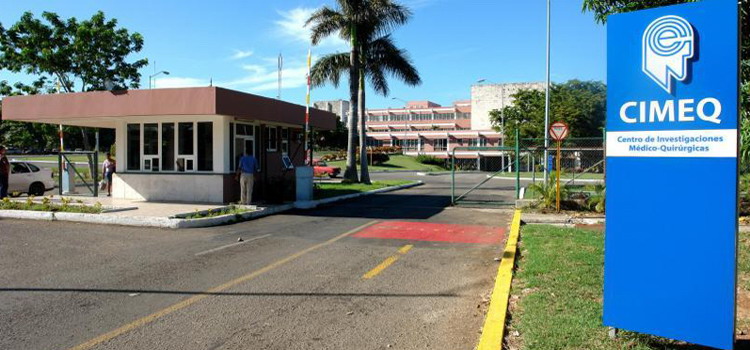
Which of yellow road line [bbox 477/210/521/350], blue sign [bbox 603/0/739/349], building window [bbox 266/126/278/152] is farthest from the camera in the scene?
building window [bbox 266/126/278/152]

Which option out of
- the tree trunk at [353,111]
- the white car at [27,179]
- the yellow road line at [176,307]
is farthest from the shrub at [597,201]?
the white car at [27,179]

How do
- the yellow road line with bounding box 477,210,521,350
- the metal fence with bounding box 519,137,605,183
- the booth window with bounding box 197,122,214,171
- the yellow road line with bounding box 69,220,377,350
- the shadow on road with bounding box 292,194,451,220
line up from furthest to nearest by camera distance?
A: the booth window with bounding box 197,122,214,171, the metal fence with bounding box 519,137,605,183, the shadow on road with bounding box 292,194,451,220, the yellow road line with bounding box 69,220,377,350, the yellow road line with bounding box 477,210,521,350

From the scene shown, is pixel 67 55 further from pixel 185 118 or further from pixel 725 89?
pixel 725 89

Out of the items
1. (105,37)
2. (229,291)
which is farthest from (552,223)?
(105,37)

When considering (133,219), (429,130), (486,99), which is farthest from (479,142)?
(133,219)

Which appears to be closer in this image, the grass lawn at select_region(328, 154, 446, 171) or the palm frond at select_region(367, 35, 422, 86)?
the palm frond at select_region(367, 35, 422, 86)

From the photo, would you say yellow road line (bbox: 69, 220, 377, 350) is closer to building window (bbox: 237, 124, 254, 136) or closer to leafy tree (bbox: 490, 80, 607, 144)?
building window (bbox: 237, 124, 254, 136)

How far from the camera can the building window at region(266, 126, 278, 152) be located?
19.3 m

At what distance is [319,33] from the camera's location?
2616cm

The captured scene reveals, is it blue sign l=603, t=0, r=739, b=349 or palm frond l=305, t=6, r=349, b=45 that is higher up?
palm frond l=305, t=6, r=349, b=45

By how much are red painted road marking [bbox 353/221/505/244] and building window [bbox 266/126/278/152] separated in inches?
312

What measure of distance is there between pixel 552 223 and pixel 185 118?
37.0 ft

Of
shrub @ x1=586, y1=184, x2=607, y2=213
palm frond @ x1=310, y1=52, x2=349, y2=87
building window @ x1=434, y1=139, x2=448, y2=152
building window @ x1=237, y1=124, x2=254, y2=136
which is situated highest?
palm frond @ x1=310, y1=52, x2=349, y2=87

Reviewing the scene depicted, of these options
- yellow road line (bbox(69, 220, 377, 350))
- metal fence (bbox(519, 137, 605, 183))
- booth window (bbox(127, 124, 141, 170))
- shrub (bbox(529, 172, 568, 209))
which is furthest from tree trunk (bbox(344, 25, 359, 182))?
yellow road line (bbox(69, 220, 377, 350))
